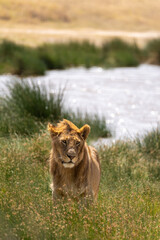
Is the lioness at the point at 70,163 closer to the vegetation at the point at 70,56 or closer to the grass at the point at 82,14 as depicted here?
the vegetation at the point at 70,56

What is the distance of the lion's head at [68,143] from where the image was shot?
3.44 meters

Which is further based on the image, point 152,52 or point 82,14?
point 82,14

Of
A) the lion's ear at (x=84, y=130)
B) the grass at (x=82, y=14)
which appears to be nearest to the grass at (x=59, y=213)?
the lion's ear at (x=84, y=130)

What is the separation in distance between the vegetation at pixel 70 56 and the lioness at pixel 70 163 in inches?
575

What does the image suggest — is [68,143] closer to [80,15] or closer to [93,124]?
[93,124]

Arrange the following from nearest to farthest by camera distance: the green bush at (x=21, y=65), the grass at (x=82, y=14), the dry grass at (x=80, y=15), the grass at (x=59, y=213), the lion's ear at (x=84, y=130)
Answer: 1. the grass at (x=59, y=213)
2. the lion's ear at (x=84, y=130)
3. the green bush at (x=21, y=65)
4. the dry grass at (x=80, y=15)
5. the grass at (x=82, y=14)

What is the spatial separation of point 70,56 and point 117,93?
8340 millimetres

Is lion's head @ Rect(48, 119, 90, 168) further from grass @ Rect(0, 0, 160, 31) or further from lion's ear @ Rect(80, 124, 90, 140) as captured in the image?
grass @ Rect(0, 0, 160, 31)

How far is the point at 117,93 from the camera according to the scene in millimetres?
17000

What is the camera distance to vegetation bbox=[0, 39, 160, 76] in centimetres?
1944

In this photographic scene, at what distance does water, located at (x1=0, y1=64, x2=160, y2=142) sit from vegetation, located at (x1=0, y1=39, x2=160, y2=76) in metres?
0.55

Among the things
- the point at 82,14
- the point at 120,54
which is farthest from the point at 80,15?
the point at 120,54

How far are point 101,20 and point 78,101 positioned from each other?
10589 cm

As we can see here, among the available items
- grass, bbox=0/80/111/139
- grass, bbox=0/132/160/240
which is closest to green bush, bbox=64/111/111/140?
grass, bbox=0/80/111/139
